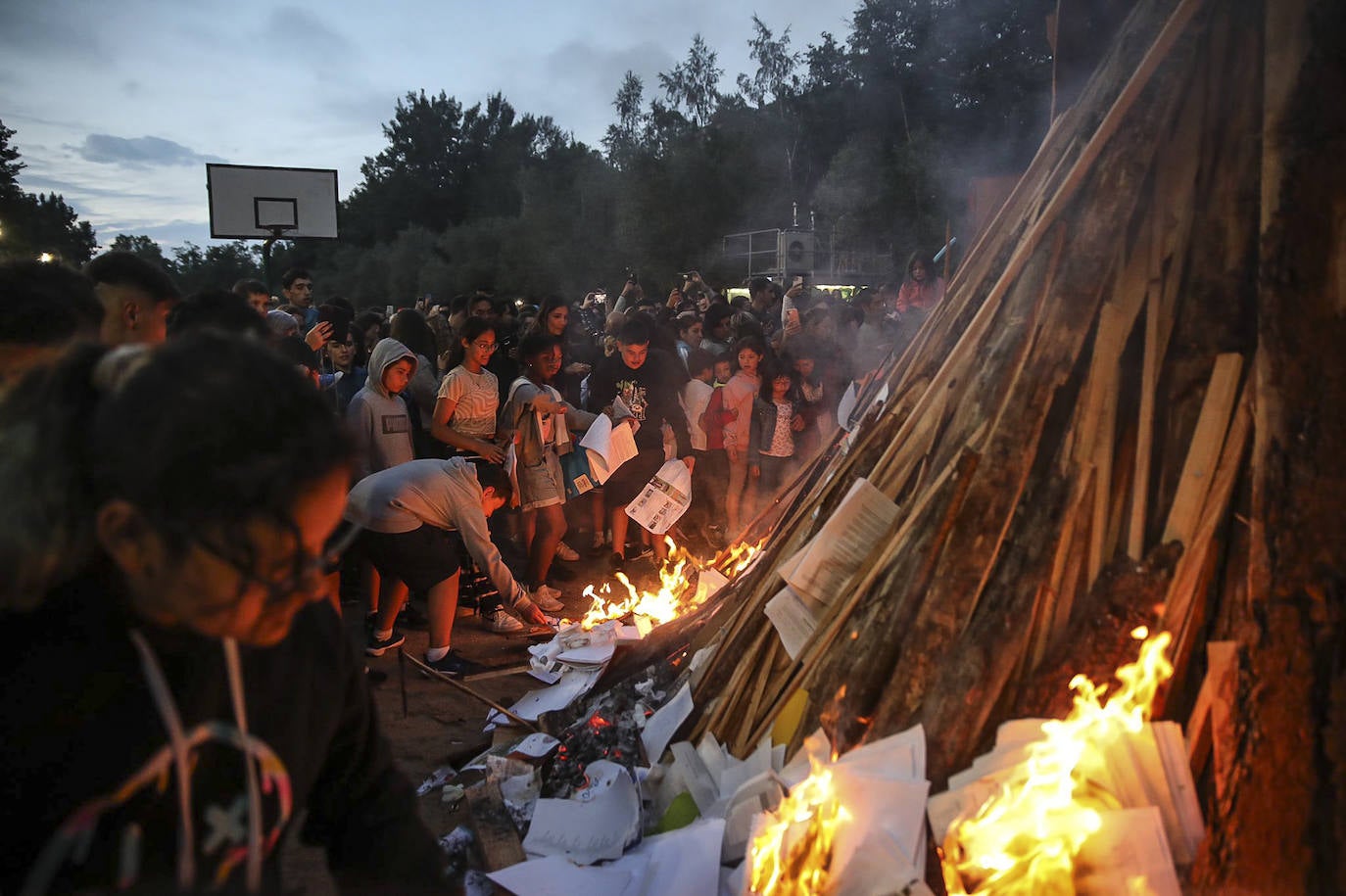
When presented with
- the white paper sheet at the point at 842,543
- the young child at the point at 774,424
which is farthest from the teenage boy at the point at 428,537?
the young child at the point at 774,424

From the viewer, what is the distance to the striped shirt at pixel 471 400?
605 cm

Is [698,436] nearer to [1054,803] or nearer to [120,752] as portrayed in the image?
[1054,803]

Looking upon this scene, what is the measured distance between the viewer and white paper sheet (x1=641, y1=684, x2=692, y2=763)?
351cm

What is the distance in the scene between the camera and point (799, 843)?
7.93 ft

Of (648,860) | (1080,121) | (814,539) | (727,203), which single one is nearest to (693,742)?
(648,860)

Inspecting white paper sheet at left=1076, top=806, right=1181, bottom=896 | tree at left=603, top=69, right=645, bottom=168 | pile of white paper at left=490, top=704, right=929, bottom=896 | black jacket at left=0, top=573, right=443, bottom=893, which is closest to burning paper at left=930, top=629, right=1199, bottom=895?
white paper sheet at left=1076, top=806, right=1181, bottom=896

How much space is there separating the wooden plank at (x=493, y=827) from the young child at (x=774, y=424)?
4.41 m

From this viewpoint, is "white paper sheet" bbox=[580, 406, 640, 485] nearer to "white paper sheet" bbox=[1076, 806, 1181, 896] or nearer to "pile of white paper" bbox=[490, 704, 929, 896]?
"pile of white paper" bbox=[490, 704, 929, 896]

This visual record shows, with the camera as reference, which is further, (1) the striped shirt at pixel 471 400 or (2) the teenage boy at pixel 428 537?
(1) the striped shirt at pixel 471 400

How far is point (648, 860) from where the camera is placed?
2.80m

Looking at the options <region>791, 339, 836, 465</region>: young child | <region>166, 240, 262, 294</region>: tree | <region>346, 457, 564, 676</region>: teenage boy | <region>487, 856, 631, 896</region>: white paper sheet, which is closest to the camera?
<region>487, 856, 631, 896</region>: white paper sheet

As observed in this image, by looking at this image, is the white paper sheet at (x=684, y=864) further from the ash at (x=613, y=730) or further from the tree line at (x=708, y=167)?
the tree line at (x=708, y=167)

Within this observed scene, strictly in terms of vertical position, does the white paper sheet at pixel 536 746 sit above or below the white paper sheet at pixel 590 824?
below

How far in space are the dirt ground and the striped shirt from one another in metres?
1.40
